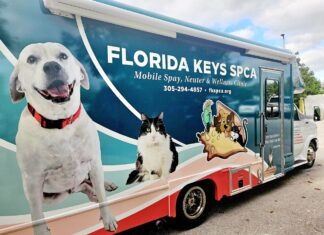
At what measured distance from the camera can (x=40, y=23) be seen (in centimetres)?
284

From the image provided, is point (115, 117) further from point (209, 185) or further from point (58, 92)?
point (209, 185)

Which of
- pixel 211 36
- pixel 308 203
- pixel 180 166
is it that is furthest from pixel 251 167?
pixel 211 36

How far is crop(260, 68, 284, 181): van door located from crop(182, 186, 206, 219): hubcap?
4.83 ft

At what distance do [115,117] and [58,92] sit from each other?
0.67m

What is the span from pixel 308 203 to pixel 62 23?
4661 mm

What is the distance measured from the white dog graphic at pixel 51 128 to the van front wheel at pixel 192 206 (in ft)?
4.85

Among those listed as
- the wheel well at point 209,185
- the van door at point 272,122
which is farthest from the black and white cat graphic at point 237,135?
the wheel well at point 209,185

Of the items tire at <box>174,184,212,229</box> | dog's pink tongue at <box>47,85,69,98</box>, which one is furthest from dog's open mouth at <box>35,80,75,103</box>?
tire at <box>174,184,212,229</box>

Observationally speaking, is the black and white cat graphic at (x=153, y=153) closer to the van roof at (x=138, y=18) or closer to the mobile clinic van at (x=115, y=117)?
the mobile clinic van at (x=115, y=117)

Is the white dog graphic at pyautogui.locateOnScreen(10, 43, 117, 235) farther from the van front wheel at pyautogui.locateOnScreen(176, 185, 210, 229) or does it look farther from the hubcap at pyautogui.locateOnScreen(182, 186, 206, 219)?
the hubcap at pyautogui.locateOnScreen(182, 186, 206, 219)

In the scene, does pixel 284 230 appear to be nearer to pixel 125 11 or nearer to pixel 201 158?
pixel 201 158

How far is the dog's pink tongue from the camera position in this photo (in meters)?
2.89

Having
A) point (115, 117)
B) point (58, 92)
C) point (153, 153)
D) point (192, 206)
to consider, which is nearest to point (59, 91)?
point (58, 92)

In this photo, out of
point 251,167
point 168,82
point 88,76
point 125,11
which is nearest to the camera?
point 88,76
